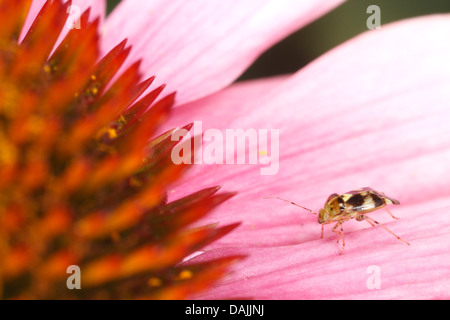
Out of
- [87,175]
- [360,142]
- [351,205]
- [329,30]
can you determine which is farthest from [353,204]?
[329,30]

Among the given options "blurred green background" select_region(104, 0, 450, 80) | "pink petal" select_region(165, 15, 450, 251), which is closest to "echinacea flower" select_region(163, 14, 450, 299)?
"pink petal" select_region(165, 15, 450, 251)

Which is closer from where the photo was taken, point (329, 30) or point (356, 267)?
point (356, 267)

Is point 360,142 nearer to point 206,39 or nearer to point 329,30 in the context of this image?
point 206,39

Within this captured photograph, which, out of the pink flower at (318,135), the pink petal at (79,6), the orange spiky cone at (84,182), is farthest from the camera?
the pink petal at (79,6)

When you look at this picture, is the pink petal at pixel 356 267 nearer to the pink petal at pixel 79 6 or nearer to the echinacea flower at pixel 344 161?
the echinacea flower at pixel 344 161

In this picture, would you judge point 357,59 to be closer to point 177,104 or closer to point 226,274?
point 177,104

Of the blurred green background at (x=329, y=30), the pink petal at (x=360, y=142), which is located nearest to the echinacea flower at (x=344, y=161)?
the pink petal at (x=360, y=142)
